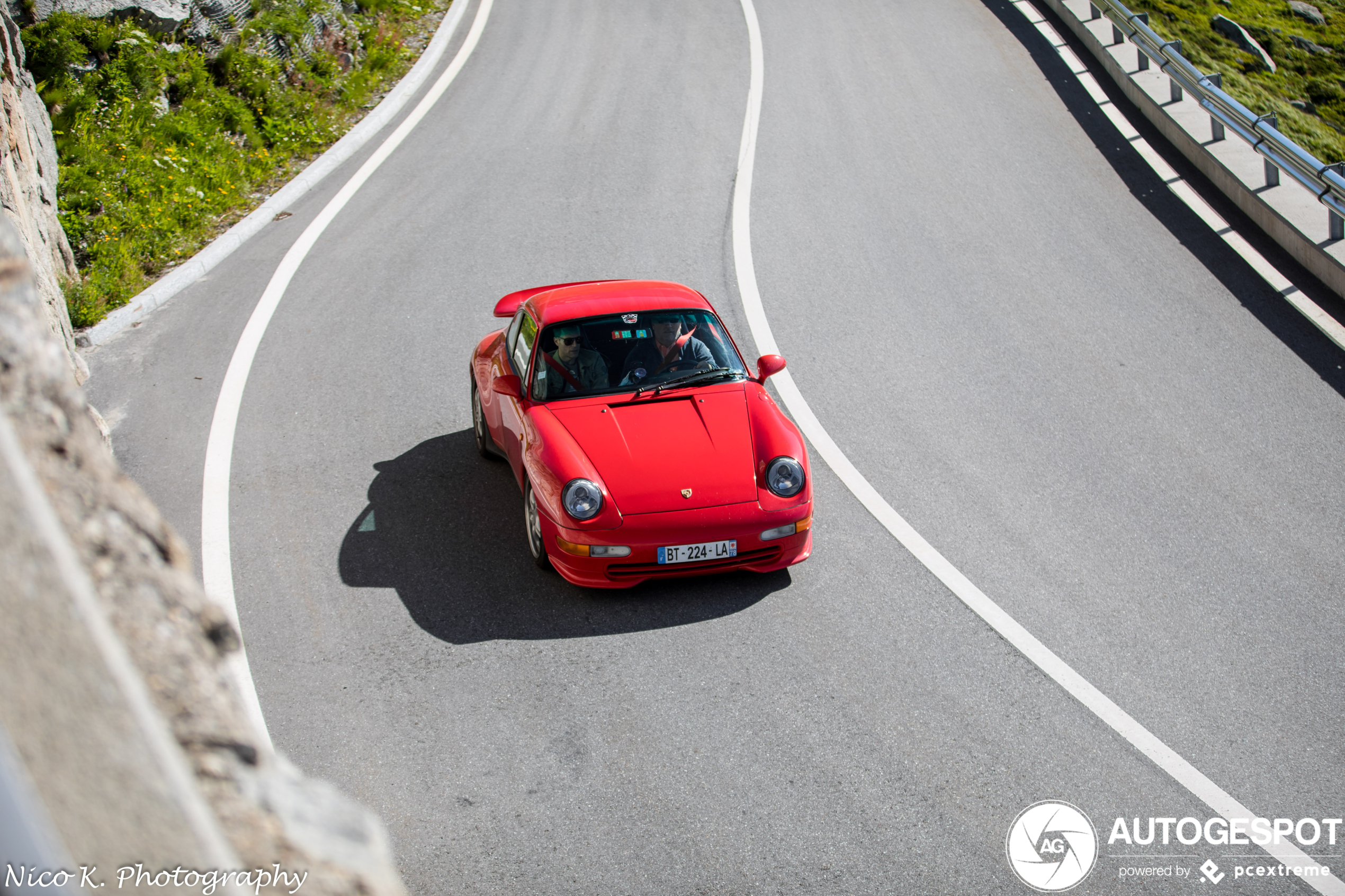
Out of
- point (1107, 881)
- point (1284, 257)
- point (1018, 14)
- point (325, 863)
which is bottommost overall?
point (1107, 881)

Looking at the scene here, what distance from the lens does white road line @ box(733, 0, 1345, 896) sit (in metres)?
4.71

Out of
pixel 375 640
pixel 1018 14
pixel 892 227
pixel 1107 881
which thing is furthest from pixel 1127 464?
pixel 1018 14

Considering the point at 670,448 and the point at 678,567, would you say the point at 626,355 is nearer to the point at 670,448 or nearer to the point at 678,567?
the point at 670,448

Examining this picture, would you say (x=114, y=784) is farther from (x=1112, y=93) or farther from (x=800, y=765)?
(x=1112, y=93)

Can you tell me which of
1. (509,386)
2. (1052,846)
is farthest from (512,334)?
(1052,846)

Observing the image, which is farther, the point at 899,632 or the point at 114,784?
the point at 899,632

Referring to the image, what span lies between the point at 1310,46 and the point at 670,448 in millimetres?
19986

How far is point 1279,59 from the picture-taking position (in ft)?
61.8

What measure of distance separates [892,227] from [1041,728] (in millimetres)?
7669

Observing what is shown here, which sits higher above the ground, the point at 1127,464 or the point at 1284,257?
the point at 1284,257

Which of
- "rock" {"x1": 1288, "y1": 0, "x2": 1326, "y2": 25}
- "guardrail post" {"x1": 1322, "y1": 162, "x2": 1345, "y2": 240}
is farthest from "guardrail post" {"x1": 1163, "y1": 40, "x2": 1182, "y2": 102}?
"rock" {"x1": 1288, "y1": 0, "x2": 1326, "y2": 25}

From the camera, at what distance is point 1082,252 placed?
11.1 m

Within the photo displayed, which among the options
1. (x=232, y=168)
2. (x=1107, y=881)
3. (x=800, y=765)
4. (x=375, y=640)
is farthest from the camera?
(x=232, y=168)

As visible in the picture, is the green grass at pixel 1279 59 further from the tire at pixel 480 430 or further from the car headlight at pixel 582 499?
the car headlight at pixel 582 499
